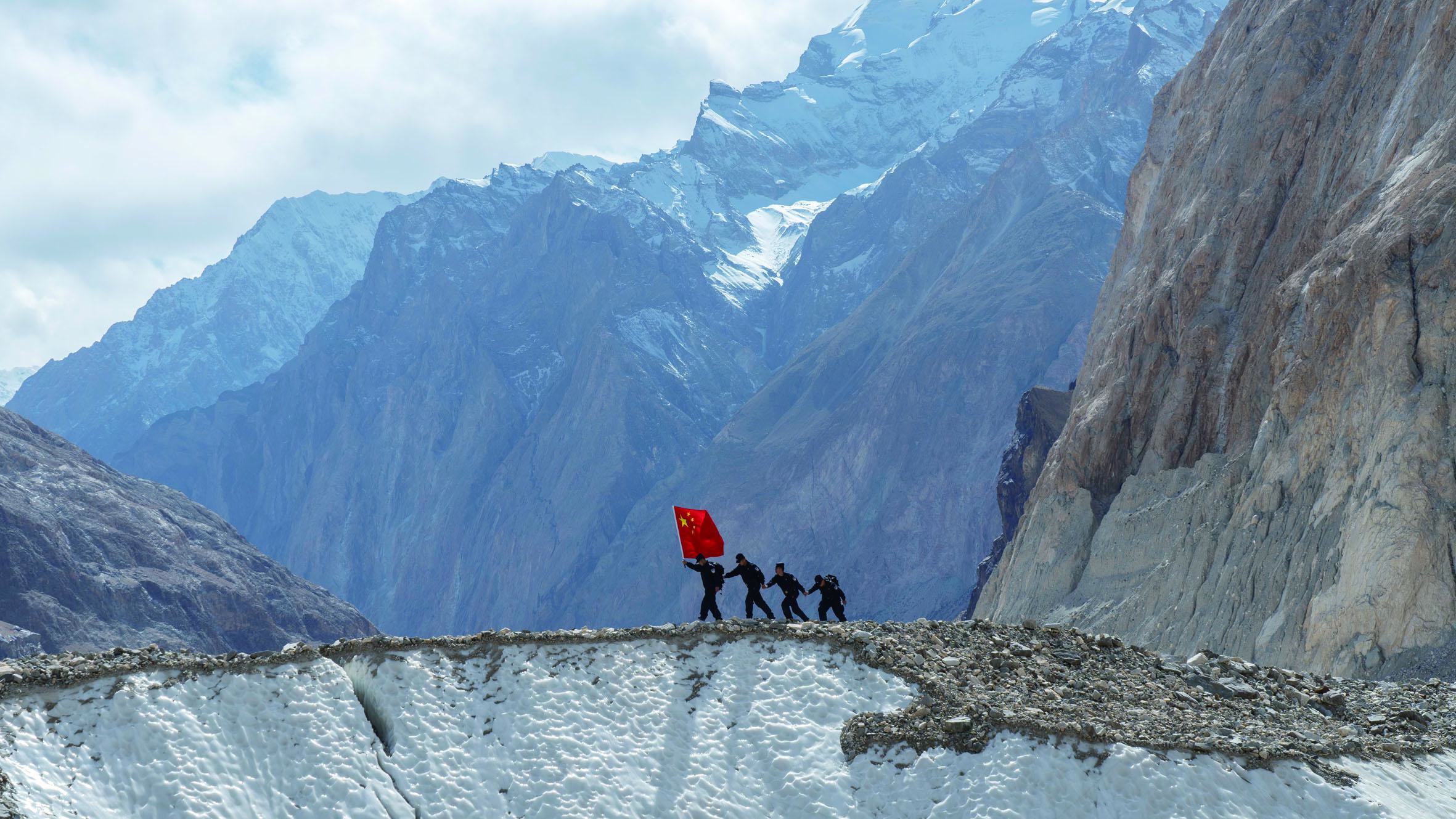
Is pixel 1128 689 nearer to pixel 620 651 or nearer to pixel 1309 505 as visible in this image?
pixel 620 651

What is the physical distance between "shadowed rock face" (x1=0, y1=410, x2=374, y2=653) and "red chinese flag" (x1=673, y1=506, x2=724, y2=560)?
74.2m

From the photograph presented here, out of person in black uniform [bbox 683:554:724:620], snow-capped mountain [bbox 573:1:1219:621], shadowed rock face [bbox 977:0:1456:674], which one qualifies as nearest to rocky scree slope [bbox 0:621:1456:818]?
person in black uniform [bbox 683:554:724:620]

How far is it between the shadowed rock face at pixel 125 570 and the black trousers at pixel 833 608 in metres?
75.9

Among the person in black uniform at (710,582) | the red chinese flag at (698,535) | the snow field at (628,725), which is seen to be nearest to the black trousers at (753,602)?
the person in black uniform at (710,582)

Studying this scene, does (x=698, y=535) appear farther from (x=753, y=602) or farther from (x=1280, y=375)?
(x=1280, y=375)

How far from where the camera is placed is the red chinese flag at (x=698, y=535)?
26938 millimetres

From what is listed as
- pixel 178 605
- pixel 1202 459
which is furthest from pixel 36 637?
pixel 1202 459

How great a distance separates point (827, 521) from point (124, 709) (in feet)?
473

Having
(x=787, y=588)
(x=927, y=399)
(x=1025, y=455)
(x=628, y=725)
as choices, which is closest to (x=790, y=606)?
(x=787, y=588)

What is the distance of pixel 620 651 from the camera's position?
23391 mm

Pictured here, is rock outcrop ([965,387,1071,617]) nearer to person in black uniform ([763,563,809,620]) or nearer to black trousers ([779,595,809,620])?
black trousers ([779,595,809,620])

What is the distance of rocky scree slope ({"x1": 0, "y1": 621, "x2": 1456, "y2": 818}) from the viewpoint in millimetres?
19062

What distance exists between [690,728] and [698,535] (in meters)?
5.89

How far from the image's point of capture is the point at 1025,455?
3944 inches
